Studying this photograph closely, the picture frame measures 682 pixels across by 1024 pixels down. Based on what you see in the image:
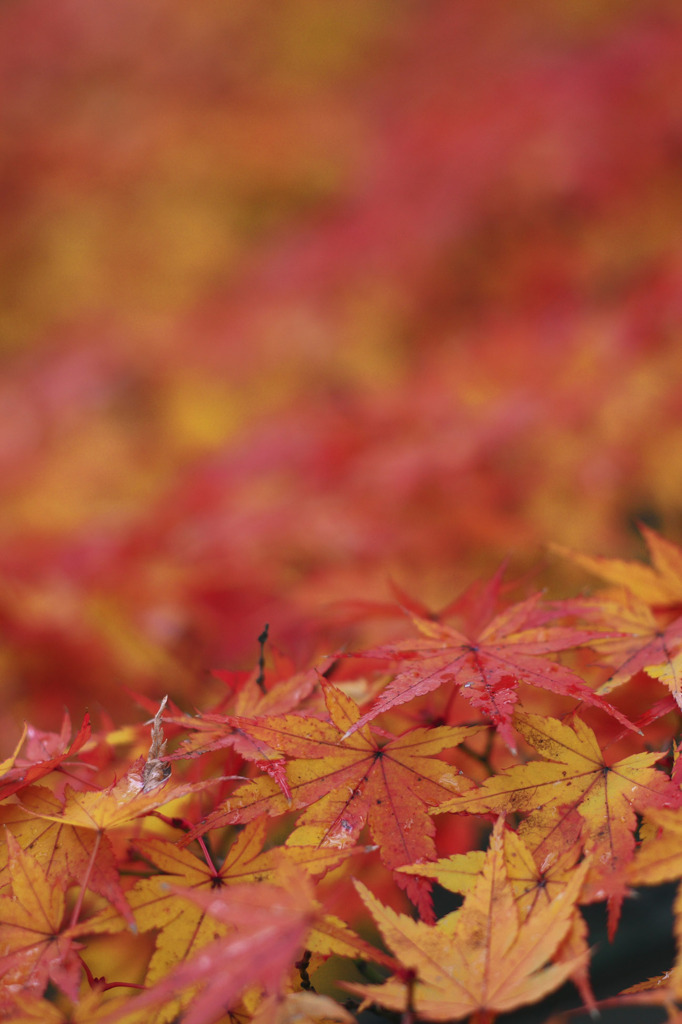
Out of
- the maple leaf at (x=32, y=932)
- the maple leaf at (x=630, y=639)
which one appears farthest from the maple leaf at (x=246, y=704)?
the maple leaf at (x=630, y=639)

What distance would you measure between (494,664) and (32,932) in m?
0.34

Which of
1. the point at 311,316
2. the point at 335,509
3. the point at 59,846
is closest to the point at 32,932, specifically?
the point at 59,846

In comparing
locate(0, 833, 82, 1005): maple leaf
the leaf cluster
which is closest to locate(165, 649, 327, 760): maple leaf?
the leaf cluster

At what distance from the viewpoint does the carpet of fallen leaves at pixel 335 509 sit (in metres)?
0.41

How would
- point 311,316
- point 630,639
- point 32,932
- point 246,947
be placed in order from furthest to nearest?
point 311,316
point 630,639
point 32,932
point 246,947

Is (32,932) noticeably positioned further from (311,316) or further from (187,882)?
(311,316)

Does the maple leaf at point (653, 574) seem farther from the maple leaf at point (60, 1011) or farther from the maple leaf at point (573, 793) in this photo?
the maple leaf at point (60, 1011)

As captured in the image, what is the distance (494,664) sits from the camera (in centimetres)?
47

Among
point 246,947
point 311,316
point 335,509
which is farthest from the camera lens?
point 311,316

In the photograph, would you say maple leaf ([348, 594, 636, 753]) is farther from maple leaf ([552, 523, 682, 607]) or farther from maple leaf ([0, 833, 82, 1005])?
maple leaf ([0, 833, 82, 1005])

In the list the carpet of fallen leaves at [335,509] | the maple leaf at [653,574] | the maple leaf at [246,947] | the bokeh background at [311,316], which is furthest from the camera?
the bokeh background at [311,316]

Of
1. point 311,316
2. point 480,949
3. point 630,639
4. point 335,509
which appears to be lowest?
point 480,949

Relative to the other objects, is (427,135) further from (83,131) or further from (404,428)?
(83,131)

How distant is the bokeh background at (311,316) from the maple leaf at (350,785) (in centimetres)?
31
